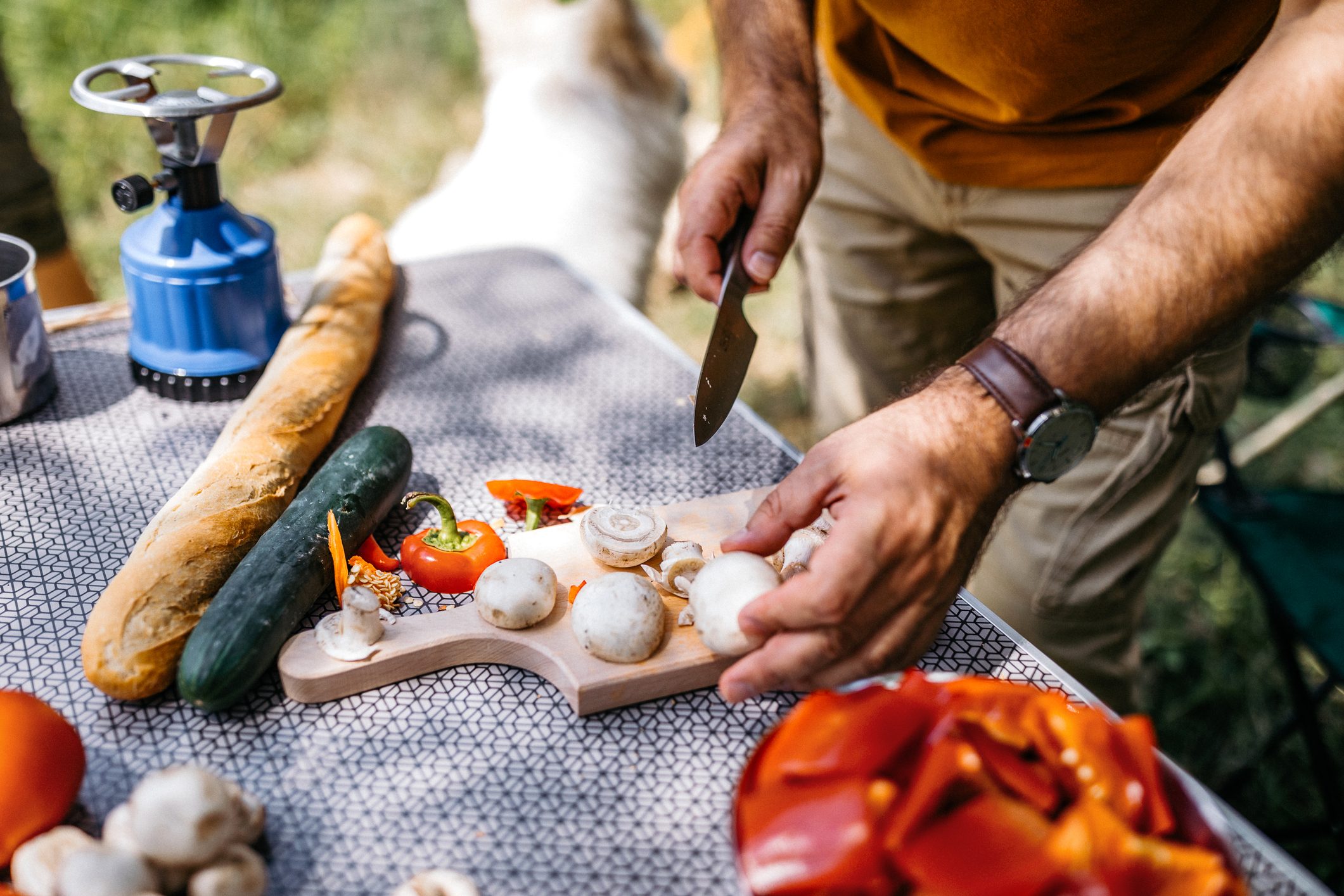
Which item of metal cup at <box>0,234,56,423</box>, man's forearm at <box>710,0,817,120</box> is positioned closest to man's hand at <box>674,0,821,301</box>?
man's forearm at <box>710,0,817,120</box>

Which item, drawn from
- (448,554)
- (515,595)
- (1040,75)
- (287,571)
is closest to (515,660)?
(515,595)

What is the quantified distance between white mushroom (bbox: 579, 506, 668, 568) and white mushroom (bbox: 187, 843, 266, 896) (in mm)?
540

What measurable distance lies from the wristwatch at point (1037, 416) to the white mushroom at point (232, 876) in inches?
35.7

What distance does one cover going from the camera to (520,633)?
122 cm

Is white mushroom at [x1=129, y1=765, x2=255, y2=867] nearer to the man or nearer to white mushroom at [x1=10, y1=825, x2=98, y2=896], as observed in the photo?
white mushroom at [x1=10, y1=825, x2=98, y2=896]

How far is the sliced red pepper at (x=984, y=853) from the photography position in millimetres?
775

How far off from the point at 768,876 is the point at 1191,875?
13.1 inches

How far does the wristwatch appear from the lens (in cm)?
114

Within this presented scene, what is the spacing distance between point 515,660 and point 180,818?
449mm

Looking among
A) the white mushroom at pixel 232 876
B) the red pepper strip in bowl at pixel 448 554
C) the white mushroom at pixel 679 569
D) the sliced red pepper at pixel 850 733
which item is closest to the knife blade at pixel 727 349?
the white mushroom at pixel 679 569

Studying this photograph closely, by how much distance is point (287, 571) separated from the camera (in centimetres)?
122

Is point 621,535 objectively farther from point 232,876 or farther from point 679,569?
point 232,876

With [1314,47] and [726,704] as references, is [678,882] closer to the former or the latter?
[726,704]

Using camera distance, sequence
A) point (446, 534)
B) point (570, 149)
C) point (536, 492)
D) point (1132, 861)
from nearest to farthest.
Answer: point (1132, 861), point (446, 534), point (536, 492), point (570, 149)
